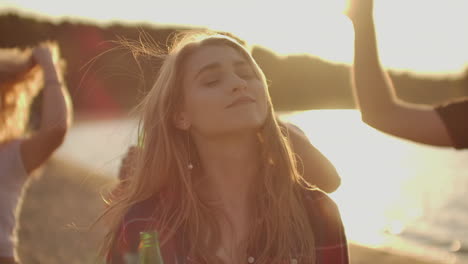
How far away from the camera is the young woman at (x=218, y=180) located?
3020 mm

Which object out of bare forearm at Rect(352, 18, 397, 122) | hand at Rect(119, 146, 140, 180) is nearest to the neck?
hand at Rect(119, 146, 140, 180)

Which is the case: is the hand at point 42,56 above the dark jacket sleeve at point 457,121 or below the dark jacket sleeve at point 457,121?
above

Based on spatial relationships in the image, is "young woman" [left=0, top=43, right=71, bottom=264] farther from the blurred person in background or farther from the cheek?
the blurred person in background

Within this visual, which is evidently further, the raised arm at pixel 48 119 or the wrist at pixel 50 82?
the wrist at pixel 50 82

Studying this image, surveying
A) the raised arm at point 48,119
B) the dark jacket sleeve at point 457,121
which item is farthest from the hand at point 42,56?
the dark jacket sleeve at point 457,121

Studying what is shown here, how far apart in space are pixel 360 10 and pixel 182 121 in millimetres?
1168

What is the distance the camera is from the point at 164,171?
325cm

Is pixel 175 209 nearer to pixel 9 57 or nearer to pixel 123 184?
pixel 123 184

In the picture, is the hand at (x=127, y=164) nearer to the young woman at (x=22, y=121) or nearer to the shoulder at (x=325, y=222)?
the young woman at (x=22, y=121)

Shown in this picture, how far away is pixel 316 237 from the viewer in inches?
120

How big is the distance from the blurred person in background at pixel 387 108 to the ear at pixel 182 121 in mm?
1015

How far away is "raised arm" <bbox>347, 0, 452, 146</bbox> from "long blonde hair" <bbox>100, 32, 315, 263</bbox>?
2.51 feet

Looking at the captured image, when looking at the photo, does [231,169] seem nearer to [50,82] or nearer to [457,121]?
[457,121]

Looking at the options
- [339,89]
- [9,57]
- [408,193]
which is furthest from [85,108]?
[9,57]
